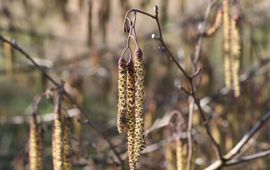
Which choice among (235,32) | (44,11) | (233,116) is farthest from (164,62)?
(235,32)

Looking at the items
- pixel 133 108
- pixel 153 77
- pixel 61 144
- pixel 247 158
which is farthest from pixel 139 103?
pixel 153 77

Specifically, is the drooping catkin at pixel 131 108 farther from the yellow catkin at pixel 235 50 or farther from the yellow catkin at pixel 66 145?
the yellow catkin at pixel 235 50

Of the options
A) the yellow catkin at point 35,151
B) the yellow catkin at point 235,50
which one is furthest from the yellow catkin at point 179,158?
the yellow catkin at point 35,151

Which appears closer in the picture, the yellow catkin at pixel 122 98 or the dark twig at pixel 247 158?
the yellow catkin at pixel 122 98

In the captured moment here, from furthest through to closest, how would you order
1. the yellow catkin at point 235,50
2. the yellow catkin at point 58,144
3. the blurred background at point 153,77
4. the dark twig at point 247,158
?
1. the blurred background at point 153,77
2. the dark twig at point 247,158
3. the yellow catkin at point 235,50
4. the yellow catkin at point 58,144

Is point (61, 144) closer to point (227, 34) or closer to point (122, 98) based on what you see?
point (122, 98)

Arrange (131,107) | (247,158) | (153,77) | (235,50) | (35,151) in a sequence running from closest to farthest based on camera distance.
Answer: (131,107) → (35,151) → (235,50) → (247,158) → (153,77)

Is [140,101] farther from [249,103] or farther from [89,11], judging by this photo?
[249,103]

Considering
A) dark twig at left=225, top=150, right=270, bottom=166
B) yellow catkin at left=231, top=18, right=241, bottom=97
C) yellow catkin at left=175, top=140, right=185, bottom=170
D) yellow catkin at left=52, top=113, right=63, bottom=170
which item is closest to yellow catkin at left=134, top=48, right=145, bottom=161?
yellow catkin at left=52, top=113, right=63, bottom=170
